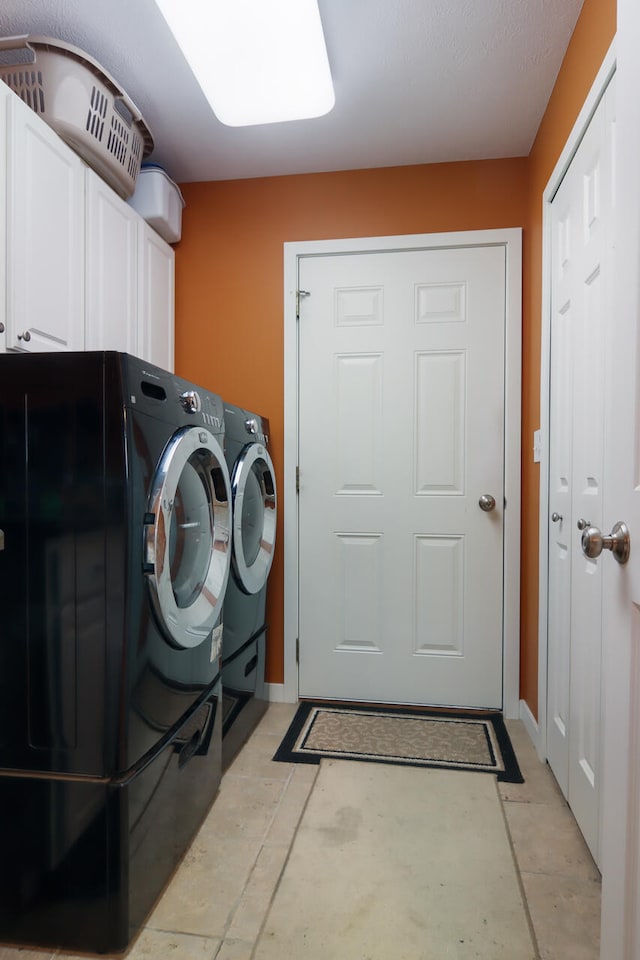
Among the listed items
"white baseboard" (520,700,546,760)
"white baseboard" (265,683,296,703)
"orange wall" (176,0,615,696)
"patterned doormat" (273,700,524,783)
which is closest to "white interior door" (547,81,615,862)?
"white baseboard" (520,700,546,760)

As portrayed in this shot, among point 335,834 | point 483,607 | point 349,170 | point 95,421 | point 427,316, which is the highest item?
point 349,170

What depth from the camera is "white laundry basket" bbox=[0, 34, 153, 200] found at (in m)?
1.68

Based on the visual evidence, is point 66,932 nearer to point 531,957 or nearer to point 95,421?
point 531,957

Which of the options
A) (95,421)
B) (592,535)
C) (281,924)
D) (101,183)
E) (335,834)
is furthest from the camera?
(101,183)

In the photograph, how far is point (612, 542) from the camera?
2.74ft

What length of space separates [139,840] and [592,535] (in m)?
1.16

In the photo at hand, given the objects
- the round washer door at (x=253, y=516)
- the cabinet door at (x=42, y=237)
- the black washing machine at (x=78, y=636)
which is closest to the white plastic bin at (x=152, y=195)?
the cabinet door at (x=42, y=237)

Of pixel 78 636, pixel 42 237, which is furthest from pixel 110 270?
pixel 78 636

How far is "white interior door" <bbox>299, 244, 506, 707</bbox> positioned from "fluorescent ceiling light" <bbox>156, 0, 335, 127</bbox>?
Result: 2.67 feet

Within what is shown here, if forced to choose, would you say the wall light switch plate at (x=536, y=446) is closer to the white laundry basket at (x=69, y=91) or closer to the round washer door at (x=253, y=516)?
the round washer door at (x=253, y=516)

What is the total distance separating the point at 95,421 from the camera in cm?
119

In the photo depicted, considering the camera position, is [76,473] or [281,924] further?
[281,924]

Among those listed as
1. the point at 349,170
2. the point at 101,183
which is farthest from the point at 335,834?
the point at 349,170

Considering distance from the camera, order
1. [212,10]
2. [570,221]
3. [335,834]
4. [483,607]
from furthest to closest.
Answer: [483,607] → [570,221] → [335,834] → [212,10]
